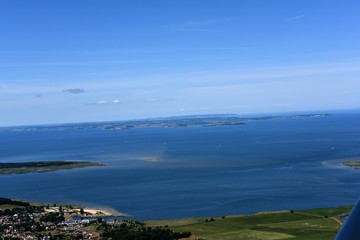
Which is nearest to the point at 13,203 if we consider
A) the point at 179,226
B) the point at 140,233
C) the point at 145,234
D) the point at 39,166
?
the point at 179,226

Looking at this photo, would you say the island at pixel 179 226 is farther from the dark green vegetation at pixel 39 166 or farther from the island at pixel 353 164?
the dark green vegetation at pixel 39 166

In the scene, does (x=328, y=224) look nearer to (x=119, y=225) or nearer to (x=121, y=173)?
(x=119, y=225)

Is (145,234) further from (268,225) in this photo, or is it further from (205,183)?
(205,183)

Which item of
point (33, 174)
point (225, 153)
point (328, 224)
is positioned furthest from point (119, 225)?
point (225, 153)

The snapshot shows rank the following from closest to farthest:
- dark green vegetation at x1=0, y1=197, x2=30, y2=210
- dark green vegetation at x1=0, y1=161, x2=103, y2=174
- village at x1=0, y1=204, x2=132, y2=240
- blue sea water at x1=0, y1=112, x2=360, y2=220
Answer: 1. village at x1=0, y1=204, x2=132, y2=240
2. blue sea water at x1=0, y1=112, x2=360, y2=220
3. dark green vegetation at x1=0, y1=197, x2=30, y2=210
4. dark green vegetation at x1=0, y1=161, x2=103, y2=174

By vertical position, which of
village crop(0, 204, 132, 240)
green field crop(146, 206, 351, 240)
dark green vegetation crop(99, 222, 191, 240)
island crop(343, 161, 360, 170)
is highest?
island crop(343, 161, 360, 170)

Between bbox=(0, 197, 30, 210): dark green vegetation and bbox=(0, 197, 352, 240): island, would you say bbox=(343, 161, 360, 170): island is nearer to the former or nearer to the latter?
bbox=(0, 197, 352, 240): island

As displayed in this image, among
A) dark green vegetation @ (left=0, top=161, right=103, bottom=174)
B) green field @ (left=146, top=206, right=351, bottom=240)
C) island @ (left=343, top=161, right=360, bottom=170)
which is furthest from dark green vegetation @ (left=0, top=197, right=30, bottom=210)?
island @ (left=343, top=161, right=360, bottom=170)

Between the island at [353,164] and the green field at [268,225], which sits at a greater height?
the island at [353,164]

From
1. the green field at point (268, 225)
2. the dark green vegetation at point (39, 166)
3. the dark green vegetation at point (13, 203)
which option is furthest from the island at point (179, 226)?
the dark green vegetation at point (39, 166)
